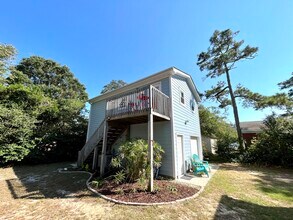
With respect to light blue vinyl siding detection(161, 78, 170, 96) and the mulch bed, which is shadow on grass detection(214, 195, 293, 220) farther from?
light blue vinyl siding detection(161, 78, 170, 96)

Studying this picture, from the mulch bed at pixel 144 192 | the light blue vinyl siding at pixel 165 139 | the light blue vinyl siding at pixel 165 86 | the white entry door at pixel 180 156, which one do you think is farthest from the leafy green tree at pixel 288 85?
the mulch bed at pixel 144 192

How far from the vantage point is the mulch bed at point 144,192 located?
480cm

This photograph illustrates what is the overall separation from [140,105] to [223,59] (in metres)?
13.0

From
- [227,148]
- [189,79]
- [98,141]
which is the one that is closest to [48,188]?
[98,141]

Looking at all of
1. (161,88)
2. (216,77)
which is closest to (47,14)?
→ (161,88)

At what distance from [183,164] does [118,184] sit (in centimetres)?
402

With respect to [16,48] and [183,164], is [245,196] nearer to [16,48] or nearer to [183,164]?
[183,164]

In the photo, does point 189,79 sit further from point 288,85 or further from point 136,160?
point 288,85

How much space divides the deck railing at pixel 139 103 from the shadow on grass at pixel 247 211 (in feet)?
13.9

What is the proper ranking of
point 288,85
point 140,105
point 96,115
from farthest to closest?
point 288,85 → point 96,115 → point 140,105

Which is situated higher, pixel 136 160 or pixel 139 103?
pixel 139 103

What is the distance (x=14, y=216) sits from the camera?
12.4 feet

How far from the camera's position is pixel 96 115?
1242 cm

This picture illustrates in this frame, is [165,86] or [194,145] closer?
[165,86]
